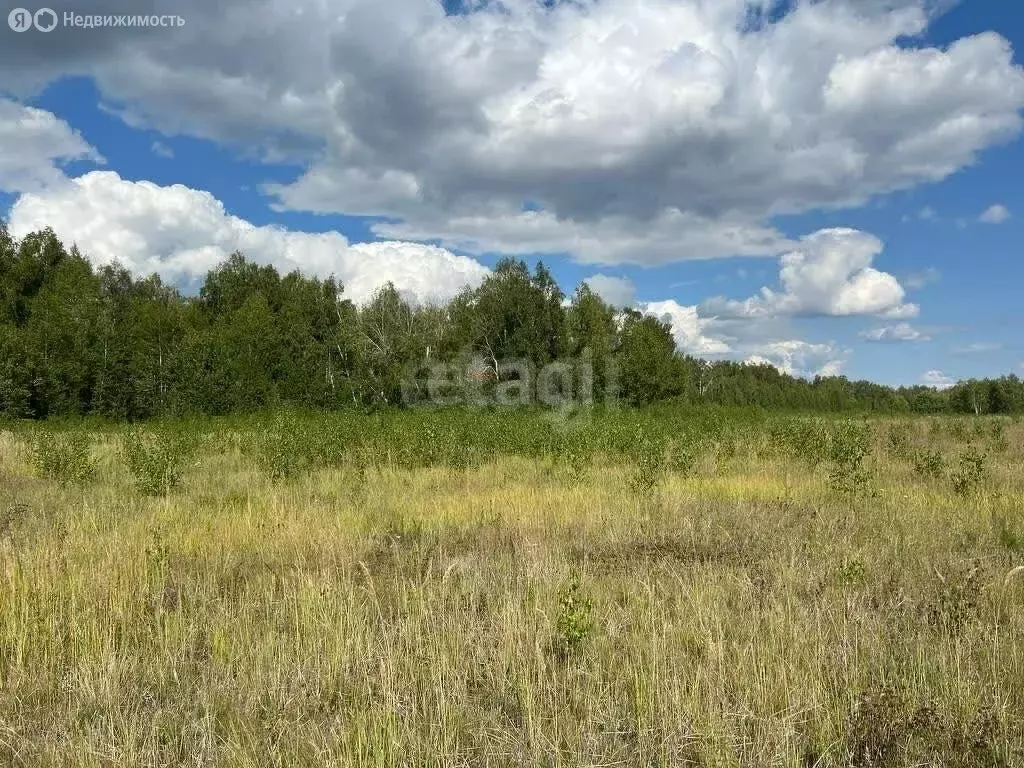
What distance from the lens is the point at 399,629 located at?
4.38 meters

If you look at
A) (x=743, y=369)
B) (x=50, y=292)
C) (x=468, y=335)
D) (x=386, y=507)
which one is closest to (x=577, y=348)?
(x=468, y=335)

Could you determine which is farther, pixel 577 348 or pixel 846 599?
pixel 577 348

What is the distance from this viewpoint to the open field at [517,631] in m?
3.11

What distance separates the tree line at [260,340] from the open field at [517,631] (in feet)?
108

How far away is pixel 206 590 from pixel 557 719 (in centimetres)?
341

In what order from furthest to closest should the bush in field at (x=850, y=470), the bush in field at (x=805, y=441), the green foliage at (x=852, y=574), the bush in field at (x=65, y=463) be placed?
the bush in field at (x=805, y=441) < the bush in field at (x=65, y=463) < the bush in field at (x=850, y=470) < the green foliage at (x=852, y=574)

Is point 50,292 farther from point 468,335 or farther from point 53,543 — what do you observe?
point 53,543

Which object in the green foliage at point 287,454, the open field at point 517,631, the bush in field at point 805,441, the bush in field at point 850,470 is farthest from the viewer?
the bush in field at point 805,441

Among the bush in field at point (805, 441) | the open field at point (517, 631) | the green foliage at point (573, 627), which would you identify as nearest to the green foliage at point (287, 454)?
the open field at point (517, 631)

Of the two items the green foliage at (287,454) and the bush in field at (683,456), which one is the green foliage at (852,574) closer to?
the bush in field at (683,456)

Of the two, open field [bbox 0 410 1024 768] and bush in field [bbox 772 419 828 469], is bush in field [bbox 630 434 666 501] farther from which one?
bush in field [bbox 772 419 828 469]

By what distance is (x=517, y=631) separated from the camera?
13.6 ft

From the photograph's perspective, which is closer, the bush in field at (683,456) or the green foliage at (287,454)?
the green foliage at (287,454)

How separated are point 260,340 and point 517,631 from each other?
43.9 meters
